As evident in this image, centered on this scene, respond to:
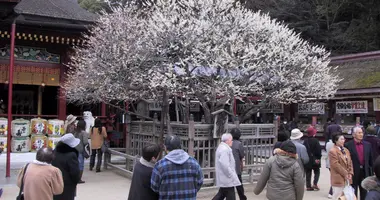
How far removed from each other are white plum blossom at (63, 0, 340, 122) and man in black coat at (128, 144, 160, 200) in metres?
6.13

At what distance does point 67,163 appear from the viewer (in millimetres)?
4898

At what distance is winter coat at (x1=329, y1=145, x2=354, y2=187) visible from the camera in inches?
243

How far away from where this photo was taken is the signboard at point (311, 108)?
20.3 metres

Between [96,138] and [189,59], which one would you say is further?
[189,59]

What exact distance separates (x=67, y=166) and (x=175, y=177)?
1.82 m

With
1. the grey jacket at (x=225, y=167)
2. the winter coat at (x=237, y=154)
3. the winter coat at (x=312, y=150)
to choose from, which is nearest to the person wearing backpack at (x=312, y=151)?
the winter coat at (x=312, y=150)

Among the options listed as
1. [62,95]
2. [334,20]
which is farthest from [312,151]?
[334,20]

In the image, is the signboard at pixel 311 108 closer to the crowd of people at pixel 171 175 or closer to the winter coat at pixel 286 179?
the crowd of people at pixel 171 175

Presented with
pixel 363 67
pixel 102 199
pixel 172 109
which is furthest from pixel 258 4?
pixel 102 199

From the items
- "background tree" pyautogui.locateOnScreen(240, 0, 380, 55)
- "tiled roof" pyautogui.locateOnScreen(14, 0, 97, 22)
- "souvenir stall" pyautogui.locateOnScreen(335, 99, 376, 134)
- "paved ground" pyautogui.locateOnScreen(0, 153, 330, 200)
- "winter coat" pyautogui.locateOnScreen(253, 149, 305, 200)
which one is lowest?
"paved ground" pyautogui.locateOnScreen(0, 153, 330, 200)

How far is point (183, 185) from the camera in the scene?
3902mm

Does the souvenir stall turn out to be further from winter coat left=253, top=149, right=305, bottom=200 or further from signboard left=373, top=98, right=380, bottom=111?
winter coat left=253, top=149, right=305, bottom=200

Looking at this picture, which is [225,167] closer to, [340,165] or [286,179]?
[286,179]

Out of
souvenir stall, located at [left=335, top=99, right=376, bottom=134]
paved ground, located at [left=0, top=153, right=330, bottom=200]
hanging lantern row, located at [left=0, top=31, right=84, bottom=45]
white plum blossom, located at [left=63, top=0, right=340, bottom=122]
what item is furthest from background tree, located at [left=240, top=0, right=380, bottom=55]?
paved ground, located at [left=0, top=153, right=330, bottom=200]
